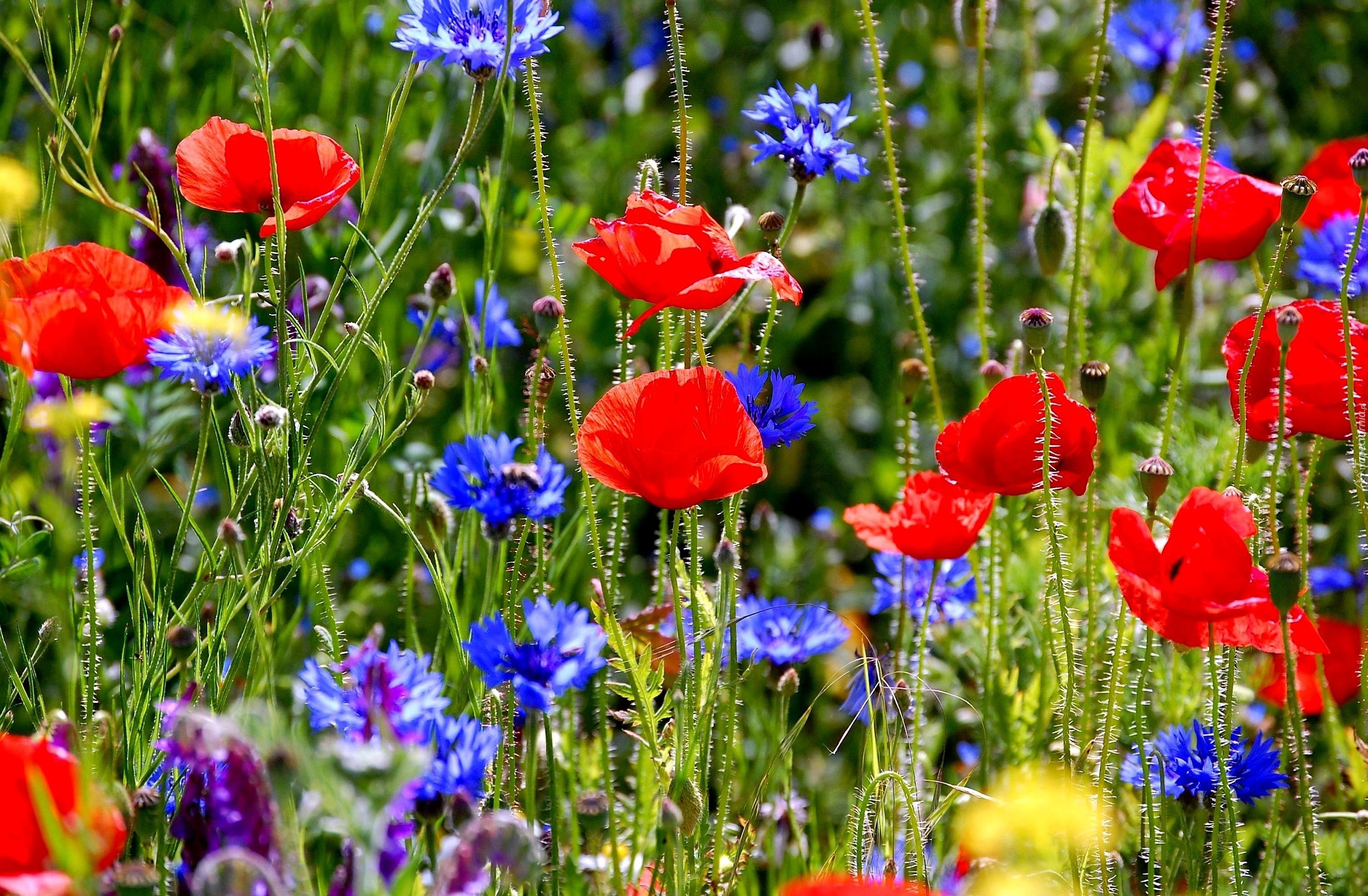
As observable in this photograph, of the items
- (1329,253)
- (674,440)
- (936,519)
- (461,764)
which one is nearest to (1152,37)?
(1329,253)

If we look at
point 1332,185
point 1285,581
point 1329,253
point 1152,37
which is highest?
point 1152,37


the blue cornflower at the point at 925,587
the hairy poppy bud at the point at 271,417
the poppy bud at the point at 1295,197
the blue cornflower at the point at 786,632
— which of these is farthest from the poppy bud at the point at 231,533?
the poppy bud at the point at 1295,197

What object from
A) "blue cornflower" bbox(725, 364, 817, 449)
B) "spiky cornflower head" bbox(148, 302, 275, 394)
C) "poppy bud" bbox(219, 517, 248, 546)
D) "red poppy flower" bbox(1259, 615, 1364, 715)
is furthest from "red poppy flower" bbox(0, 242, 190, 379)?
"red poppy flower" bbox(1259, 615, 1364, 715)

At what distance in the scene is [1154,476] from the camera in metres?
1.03

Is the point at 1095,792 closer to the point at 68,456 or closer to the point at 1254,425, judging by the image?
the point at 1254,425

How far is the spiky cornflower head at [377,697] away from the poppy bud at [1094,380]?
53 centimetres

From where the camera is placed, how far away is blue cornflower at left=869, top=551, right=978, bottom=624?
4.40ft

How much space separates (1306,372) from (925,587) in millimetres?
431

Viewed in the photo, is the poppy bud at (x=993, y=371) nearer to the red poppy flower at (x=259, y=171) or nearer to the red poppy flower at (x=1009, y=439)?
the red poppy flower at (x=1009, y=439)

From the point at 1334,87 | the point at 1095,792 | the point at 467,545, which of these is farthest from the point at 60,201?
the point at 1334,87

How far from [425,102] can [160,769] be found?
1.19 m

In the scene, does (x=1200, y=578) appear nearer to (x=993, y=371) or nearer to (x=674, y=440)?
(x=674, y=440)

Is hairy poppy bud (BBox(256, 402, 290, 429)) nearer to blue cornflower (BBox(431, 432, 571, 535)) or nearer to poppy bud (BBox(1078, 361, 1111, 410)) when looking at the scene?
blue cornflower (BBox(431, 432, 571, 535))

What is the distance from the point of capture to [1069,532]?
58.2 inches
